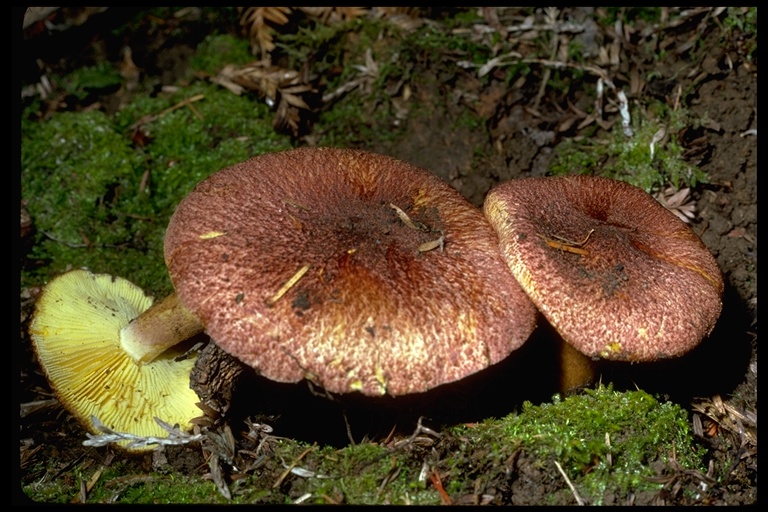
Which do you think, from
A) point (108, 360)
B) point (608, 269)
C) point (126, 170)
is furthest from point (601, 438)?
point (126, 170)

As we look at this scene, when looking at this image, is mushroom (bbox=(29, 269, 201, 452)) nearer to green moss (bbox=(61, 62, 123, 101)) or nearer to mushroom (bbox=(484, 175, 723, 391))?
mushroom (bbox=(484, 175, 723, 391))

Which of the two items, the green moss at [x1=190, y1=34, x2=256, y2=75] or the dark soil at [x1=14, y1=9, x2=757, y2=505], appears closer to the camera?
the dark soil at [x1=14, y1=9, x2=757, y2=505]

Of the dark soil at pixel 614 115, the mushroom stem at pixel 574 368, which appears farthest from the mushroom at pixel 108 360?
the mushroom stem at pixel 574 368

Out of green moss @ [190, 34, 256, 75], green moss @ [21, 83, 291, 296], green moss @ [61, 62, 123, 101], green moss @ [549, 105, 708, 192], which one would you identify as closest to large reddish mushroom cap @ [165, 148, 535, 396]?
green moss @ [21, 83, 291, 296]

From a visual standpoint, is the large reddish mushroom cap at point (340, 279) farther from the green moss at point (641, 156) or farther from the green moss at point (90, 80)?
the green moss at point (90, 80)

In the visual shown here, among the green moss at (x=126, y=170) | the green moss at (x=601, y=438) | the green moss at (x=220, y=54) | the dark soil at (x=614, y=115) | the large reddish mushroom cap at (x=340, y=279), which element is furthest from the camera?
the green moss at (x=220, y=54)

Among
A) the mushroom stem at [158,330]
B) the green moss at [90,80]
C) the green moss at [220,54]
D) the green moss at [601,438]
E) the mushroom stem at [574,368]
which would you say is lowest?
the green moss at [601,438]

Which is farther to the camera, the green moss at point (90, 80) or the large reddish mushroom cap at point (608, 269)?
the green moss at point (90, 80)
